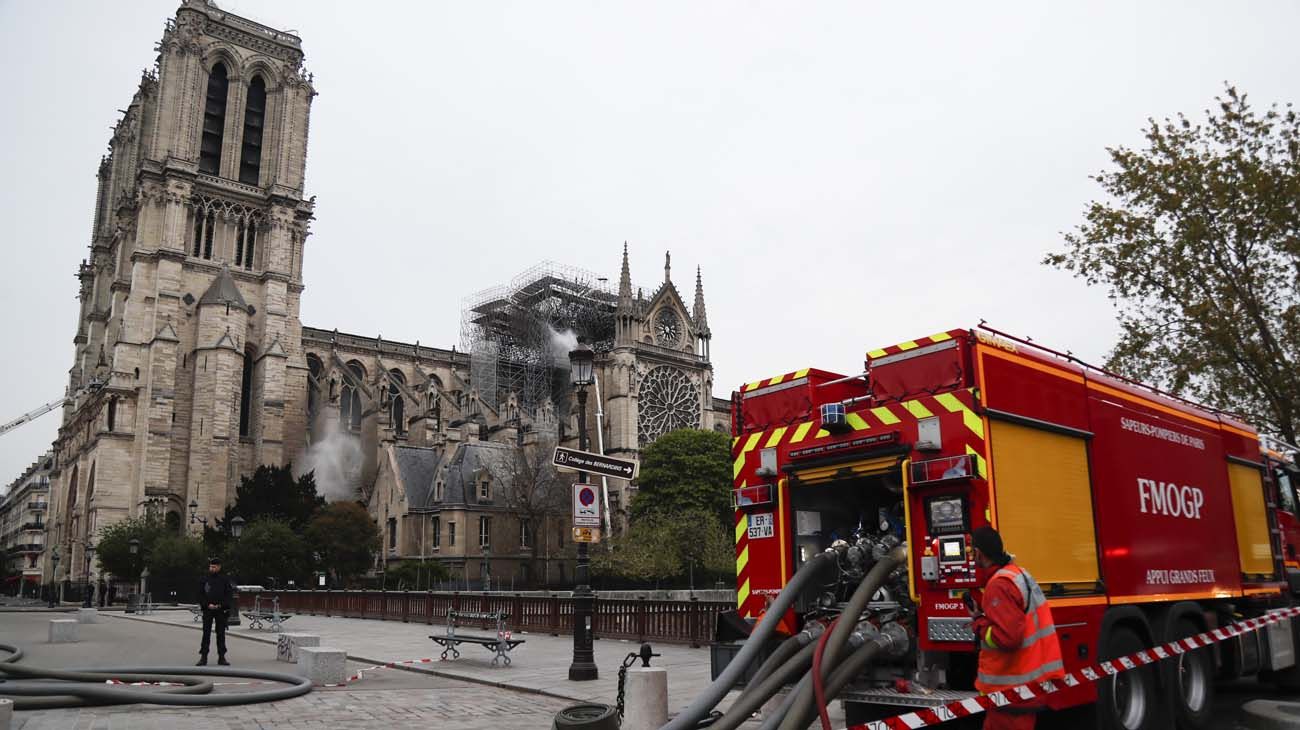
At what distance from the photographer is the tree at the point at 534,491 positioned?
2227 inches

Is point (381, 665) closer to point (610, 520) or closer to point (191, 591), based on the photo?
point (191, 591)

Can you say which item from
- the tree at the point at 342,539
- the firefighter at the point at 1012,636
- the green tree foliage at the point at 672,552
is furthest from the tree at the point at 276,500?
the firefighter at the point at 1012,636

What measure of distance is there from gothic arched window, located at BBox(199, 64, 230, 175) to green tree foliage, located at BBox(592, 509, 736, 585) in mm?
39303

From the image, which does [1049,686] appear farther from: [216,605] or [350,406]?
[350,406]

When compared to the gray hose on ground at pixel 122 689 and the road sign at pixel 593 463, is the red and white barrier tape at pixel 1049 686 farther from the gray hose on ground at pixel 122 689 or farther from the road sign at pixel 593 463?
the gray hose on ground at pixel 122 689

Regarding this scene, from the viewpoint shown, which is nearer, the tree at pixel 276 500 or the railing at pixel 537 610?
the railing at pixel 537 610

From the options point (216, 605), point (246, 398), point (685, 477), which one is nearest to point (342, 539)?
point (685, 477)

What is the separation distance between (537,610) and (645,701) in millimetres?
15527

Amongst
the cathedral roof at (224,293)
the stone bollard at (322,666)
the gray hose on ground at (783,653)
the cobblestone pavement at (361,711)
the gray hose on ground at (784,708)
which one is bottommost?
the cobblestone pavement at (361,711)

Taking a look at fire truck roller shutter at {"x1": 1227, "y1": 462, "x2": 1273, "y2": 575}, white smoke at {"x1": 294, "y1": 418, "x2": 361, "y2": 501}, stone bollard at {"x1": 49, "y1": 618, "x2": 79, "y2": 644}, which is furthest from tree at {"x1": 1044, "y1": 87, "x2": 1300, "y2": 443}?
white smoke at {"x1": 294, "y1": 418, "x2": 361, "y2": 501}

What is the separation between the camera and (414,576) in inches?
1918

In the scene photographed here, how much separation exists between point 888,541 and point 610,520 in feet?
187

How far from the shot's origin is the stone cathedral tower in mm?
56625

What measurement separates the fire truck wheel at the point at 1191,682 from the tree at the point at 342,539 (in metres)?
43.1
